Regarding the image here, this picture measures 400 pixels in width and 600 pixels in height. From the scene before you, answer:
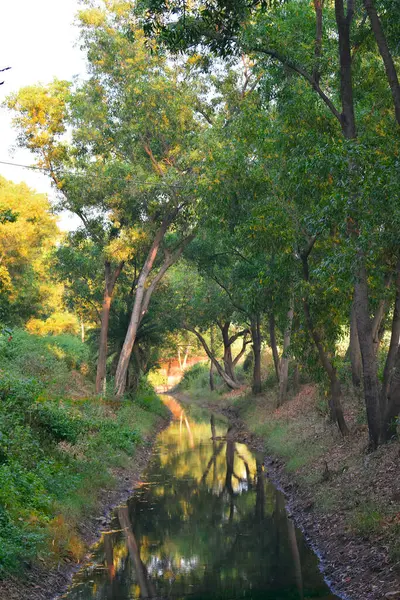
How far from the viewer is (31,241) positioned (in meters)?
40.8

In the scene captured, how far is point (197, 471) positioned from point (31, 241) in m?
23.1

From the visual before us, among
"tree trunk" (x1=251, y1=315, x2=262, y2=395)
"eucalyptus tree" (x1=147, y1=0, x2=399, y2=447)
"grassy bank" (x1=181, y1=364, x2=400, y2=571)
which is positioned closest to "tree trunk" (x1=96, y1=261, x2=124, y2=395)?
"grassy bank" (x1=181, y1=364, x2=400, y2=571)

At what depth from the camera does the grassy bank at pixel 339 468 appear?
11.0 meters

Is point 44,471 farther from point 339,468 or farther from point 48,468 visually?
point 339,468

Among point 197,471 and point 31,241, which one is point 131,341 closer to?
point 197,471

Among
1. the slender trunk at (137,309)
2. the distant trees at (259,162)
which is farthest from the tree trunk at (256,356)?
the slender trunk at (137,309)

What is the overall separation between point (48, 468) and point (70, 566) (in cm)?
216

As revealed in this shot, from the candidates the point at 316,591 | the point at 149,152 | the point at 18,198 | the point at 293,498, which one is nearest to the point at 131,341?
the point at 149,152

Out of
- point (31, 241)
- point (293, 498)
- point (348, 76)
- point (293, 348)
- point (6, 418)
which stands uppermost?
point (31, 241)

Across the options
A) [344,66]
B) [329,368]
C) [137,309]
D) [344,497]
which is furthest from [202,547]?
[137,309]

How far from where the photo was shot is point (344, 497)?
42.8 ft

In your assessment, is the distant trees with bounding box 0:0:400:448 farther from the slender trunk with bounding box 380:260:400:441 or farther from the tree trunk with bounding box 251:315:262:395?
the tree trunk with bounding box 251:315:262:395

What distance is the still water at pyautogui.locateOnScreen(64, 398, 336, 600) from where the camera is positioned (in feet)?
34.0

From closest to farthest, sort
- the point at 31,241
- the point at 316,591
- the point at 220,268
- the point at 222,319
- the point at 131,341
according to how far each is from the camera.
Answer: the point at 316,591, the point at 131,341, the point at 220,268, the point at 31,241, the point at 222,319
